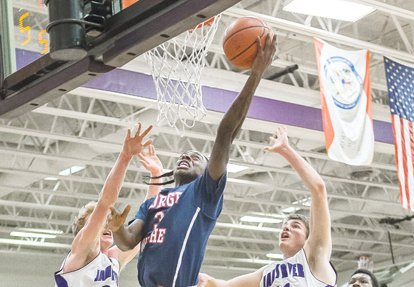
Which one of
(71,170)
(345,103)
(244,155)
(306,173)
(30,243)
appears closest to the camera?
(306,173)

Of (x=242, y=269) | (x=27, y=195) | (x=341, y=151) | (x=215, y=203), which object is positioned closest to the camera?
(x=215, y=203)

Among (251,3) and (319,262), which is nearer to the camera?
(319,262)

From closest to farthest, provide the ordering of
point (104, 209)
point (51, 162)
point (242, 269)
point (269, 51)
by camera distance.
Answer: point (269, 51), point (104, 209), point (51, 162), point (242, 269)

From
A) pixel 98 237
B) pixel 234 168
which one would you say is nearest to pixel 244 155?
pixel 234 168

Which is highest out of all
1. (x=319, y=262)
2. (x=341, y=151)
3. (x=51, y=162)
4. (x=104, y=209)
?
(x=51, y=162)

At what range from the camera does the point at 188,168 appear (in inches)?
156

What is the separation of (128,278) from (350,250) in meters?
6.40

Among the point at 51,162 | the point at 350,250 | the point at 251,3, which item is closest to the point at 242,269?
the point at 350,250

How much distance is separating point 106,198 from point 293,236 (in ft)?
4.21

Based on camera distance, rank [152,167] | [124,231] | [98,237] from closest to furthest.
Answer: [124,231]
[98,237]
[152,167]

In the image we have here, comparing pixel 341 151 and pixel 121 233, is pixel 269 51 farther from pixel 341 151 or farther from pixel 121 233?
pixel 341 151

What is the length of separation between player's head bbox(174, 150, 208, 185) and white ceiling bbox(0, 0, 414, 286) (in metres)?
1.33

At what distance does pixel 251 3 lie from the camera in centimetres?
977

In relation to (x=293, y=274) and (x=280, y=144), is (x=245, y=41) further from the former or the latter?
(x=293, y=274)
